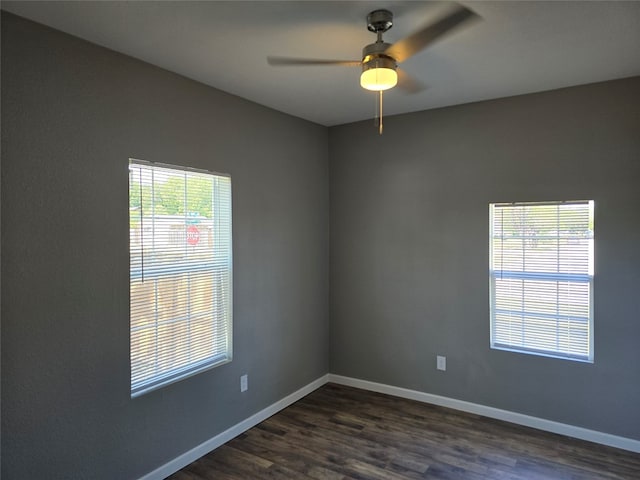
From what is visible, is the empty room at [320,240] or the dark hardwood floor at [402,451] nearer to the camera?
the empty room at [320,240]

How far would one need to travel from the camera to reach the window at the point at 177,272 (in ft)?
8.34

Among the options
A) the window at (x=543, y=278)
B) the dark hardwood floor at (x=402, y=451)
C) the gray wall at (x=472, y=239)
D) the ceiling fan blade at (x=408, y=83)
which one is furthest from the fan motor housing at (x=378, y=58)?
the dark hardwood floor at (x=402, y=451)

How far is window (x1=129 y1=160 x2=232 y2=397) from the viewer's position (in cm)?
254

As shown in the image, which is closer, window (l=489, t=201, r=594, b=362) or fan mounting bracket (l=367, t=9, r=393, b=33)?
fan mounting bracket (l=367, t=9, r=393, b=33)

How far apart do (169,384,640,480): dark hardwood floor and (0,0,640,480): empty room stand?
2 centimetres

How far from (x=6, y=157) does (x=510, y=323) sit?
3571mm

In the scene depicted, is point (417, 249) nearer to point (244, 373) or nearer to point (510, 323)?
point (510, 323)

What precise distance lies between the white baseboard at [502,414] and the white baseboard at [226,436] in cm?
50

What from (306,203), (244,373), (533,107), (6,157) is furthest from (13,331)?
(533,107)

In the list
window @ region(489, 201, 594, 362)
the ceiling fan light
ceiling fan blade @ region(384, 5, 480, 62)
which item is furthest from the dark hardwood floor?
ceiling fan blade @ region(384, 5, 480, 62)

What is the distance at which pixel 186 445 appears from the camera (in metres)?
2.83

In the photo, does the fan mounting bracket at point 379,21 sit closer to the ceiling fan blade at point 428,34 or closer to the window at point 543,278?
the ceiling fan blade at point 428,34

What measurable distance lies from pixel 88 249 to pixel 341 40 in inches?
70.9

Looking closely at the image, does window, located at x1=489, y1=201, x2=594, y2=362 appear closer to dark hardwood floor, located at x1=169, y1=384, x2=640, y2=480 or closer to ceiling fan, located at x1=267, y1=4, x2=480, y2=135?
dark hardwood floor, located at x1=169, y1=384, x2=640, y2=480
